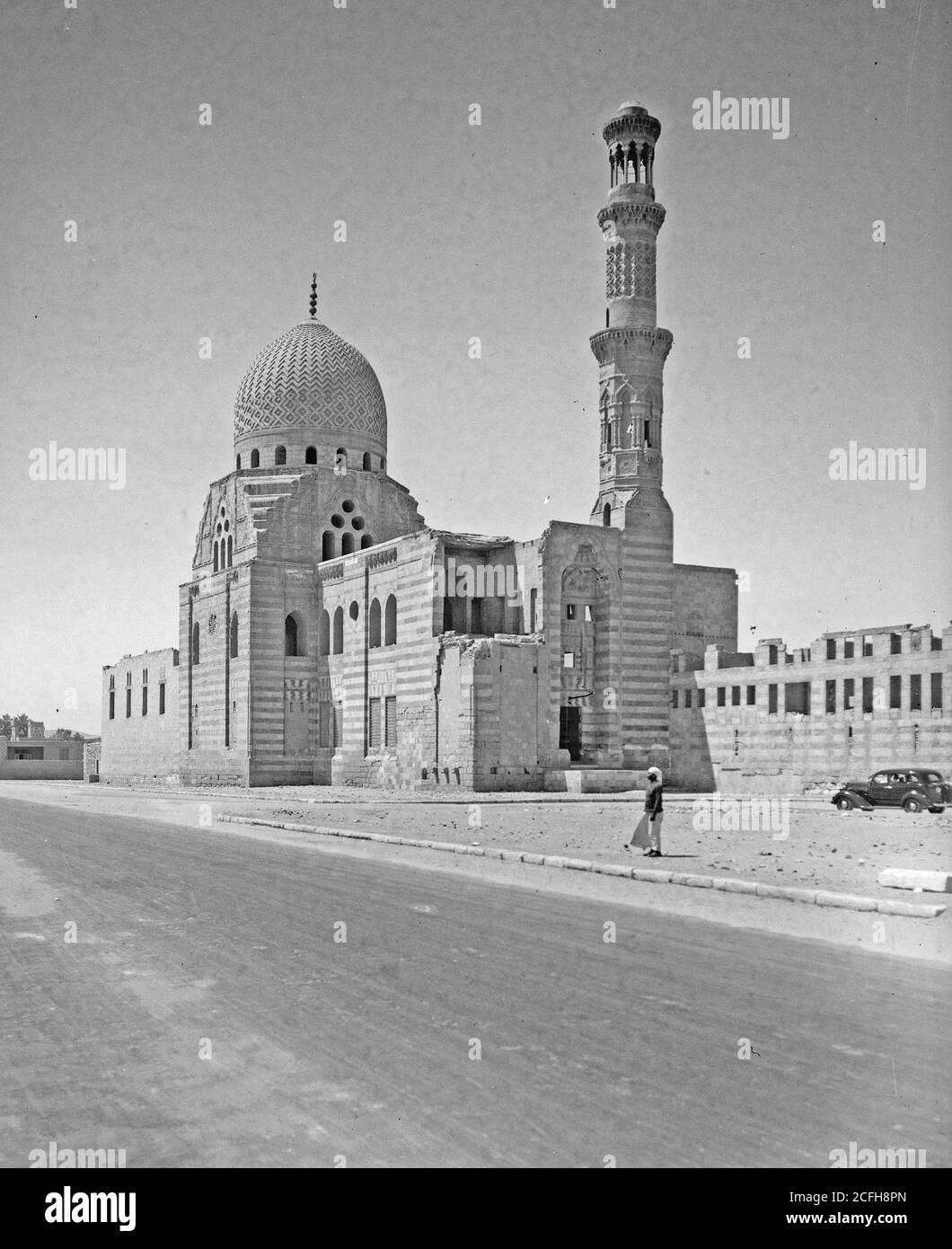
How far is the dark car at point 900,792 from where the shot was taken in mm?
26969

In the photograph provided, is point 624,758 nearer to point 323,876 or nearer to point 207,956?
point 323,876

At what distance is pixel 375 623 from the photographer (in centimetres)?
4459

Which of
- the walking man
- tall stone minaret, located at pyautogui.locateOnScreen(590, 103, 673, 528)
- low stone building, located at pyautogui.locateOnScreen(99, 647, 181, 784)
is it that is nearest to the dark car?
the walking man

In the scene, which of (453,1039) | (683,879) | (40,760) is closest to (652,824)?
(683,879)

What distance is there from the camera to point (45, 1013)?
741 centimetres

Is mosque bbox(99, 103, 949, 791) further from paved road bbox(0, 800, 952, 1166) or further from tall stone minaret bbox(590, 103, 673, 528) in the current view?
paved road bbox(0, 800, 952, 1166)

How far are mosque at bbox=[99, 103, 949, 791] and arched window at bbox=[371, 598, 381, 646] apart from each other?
67 mm

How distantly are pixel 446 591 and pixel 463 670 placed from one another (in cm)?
393

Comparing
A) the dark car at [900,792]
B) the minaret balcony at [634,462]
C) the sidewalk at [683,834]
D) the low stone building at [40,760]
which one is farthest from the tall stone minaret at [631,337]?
the low stone building at [40,760]

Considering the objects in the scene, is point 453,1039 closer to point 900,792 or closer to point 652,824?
point 652,824

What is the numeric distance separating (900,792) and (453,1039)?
2297cm

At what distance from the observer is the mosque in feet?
124

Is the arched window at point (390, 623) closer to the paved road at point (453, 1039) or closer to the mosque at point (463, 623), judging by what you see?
the mosque at point (463, 623)

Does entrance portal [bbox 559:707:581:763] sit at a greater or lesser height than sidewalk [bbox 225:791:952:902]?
greater
